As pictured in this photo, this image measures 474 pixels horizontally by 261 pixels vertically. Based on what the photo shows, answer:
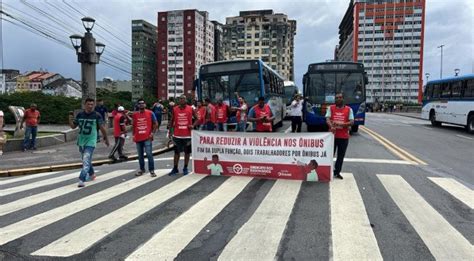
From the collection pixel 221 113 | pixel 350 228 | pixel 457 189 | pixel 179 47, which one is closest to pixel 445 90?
pixel 221 113

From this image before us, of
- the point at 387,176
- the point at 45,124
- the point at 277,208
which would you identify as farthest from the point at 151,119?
the point at 45,124

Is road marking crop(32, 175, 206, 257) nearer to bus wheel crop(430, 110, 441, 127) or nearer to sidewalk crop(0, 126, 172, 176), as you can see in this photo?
sidewalk crop(0, 126, 172, 176)

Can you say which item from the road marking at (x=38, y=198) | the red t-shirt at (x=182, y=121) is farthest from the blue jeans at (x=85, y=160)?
the red t-shirt at (x=182, y=121)

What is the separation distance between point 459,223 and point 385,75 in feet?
458

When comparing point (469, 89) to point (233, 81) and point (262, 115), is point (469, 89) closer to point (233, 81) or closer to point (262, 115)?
point (233, 81)

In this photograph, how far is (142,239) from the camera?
181 inches

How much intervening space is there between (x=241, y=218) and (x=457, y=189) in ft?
14.6

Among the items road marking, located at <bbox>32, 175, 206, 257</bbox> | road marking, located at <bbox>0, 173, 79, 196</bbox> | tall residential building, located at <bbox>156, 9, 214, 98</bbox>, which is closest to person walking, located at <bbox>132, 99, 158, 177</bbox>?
road marking, located at <bbox>32, 175, 206, 257</bbox>

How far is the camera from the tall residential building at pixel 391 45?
13188cm

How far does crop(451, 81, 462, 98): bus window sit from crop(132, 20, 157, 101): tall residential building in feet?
359

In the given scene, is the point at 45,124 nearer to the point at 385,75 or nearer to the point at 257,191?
the point at 257,191

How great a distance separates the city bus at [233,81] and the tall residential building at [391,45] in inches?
4862

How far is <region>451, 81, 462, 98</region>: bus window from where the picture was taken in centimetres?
2098

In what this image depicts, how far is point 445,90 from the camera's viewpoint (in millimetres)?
22703
